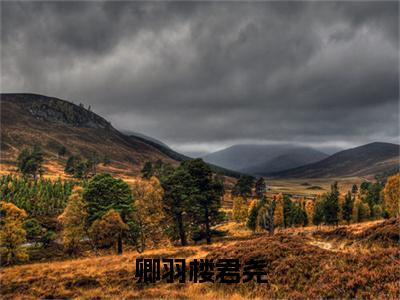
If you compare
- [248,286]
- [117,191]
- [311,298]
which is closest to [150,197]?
[117,191]

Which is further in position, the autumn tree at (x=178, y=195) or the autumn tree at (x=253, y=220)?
the autumn tree at (x=253, y=220)

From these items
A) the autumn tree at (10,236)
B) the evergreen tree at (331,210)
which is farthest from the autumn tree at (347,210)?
the autumn tree at (10,236)

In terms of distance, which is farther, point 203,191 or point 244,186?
point 244,186

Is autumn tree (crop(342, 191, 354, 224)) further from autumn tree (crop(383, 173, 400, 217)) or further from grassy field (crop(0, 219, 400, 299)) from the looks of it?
grassy field (crop(0, 219, 400, 299))

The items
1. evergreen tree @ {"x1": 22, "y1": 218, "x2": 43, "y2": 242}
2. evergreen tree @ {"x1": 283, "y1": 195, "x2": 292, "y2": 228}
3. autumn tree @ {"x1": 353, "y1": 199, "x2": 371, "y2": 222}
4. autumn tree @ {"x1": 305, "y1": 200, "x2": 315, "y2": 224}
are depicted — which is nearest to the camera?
evergreen tree @ {"x1": 22, "y1": 218, "x2": 43, "y2": 242}

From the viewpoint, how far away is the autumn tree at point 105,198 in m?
36.0

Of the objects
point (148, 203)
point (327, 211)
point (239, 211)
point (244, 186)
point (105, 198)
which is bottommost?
point (239, 211)

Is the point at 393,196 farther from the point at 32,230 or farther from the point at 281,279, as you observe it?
the point at 32,230

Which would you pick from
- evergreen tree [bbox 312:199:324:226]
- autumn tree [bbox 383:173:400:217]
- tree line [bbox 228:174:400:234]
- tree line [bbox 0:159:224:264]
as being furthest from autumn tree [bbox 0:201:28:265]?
autumn tree [bbox 383:173:400:217]

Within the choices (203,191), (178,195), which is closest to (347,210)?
(203,191)

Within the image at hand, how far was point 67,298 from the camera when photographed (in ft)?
52.5

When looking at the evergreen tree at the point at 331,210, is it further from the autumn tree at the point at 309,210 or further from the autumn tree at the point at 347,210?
the autumn tree at the point at 309,210

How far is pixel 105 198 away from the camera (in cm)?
3691

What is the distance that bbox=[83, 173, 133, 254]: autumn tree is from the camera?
36.0m
